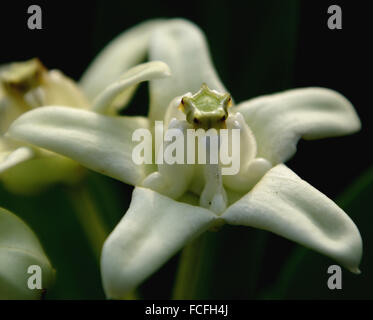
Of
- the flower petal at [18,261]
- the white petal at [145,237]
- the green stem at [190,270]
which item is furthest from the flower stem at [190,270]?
the flower petal at [18,261]

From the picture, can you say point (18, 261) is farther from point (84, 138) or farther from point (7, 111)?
point (7, 111)

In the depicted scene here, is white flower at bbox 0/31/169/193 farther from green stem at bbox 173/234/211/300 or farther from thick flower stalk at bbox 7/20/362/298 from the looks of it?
green stem at bbox 173/234/211/300

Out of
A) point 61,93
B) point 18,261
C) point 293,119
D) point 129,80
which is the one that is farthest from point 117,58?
point 18,261

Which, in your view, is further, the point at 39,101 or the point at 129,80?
the point at 39,101

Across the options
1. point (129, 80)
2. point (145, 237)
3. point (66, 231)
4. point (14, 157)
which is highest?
point (129, 80)

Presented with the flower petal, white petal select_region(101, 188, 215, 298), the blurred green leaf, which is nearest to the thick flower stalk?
white petal select_region(101, 188, 215, 298)

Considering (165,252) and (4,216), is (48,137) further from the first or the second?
(165,252)
